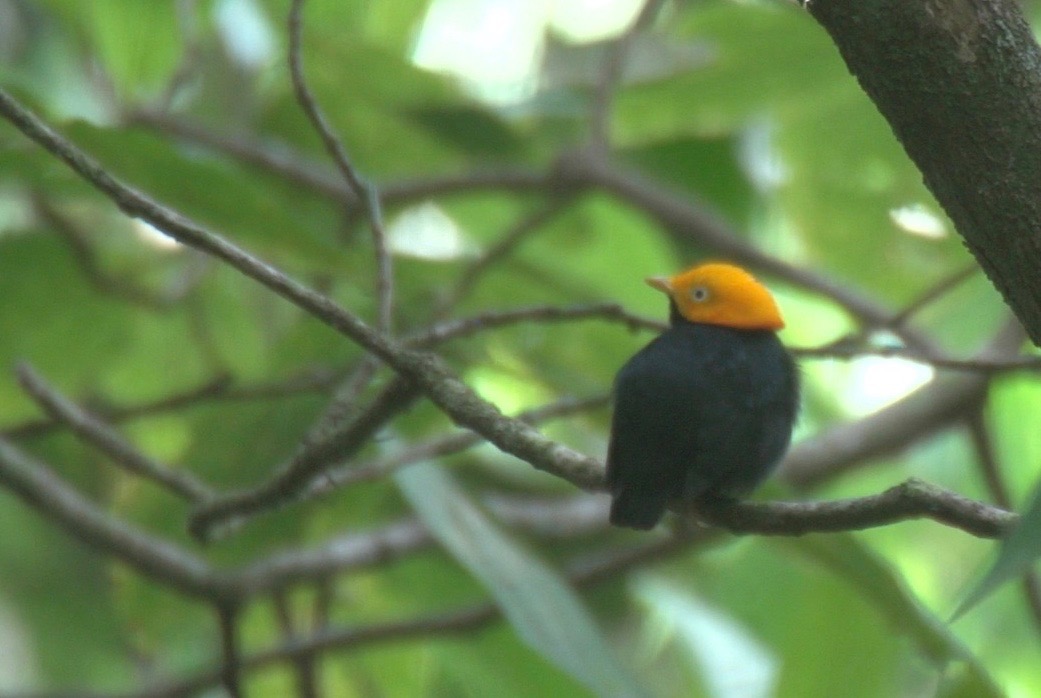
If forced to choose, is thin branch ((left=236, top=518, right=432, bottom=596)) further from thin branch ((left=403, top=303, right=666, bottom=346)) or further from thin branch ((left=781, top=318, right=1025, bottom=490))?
thin branch ((left=403, top=303, right=666, bottom=346))

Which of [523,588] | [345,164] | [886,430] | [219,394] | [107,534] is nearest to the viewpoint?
[345,164]

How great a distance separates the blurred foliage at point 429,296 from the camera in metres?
3.96

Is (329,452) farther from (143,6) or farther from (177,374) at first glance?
(177,374)

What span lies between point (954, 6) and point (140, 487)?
3260 millimetres

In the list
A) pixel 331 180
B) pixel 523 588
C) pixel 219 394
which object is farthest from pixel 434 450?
pixel 331 180

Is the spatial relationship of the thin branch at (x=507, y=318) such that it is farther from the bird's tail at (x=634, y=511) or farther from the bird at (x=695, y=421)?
the bird's tail at (x=634, y=511)

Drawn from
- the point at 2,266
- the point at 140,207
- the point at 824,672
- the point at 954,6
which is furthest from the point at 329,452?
the point at 2,266

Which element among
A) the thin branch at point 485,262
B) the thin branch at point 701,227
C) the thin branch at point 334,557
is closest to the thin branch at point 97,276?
the thin branch at point 334,557

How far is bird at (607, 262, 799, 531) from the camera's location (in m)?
2.40

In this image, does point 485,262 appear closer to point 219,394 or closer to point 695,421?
point 219,394

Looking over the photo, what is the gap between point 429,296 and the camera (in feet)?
13.4

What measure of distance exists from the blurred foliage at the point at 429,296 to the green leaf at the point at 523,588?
7 cm

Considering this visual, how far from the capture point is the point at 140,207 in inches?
82.4

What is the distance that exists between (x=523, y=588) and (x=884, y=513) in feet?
4.67
